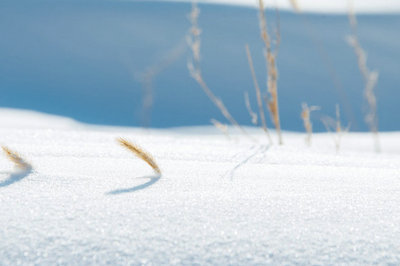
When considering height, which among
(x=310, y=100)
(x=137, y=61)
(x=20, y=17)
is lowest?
(x=310, y=100)

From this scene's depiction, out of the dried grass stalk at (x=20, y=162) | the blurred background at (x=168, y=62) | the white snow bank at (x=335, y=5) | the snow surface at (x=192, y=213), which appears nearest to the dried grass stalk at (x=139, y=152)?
the snow surface at (x=192, y=213)

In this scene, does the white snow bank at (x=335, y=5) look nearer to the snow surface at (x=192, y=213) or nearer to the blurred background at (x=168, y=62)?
the blurred background at (x=168, y=62)

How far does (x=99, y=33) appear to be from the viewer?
4.67 meters

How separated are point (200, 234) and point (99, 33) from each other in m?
4.14

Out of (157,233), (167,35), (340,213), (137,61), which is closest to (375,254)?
(340,213)

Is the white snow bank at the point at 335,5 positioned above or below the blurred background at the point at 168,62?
above

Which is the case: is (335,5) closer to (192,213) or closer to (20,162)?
(20,162)

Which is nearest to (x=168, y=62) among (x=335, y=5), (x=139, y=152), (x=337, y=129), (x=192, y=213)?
(x=335, y=5)

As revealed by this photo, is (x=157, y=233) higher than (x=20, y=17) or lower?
lower

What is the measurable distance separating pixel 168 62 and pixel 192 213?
366 centimetres

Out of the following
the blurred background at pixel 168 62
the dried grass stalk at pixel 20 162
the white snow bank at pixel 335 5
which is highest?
the white snow bank at pixel 335 5

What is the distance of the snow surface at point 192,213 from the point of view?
2.20ft

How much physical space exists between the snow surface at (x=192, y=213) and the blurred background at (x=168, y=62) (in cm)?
262

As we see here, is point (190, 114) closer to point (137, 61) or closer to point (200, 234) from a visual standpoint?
point (137, 61)
